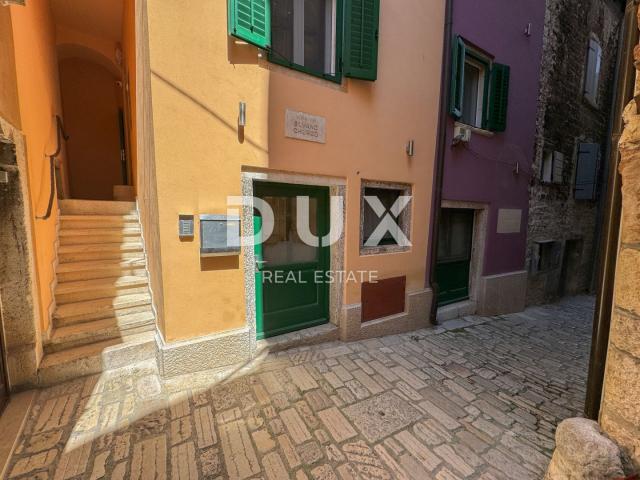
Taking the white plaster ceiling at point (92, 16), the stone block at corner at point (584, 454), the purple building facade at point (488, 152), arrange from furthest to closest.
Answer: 1. the white plaster ceiling at point (92, 16)
2. the purple building facade at point (488, 152)
3. the stone block at corner at point (584, 454)

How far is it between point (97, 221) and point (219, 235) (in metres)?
3.23

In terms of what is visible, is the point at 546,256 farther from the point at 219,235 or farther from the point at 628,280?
the point at 219,235

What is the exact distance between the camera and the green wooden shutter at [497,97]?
570 centimetres

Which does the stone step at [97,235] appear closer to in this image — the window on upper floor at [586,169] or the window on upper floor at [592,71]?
the window on upper floor at [586,169]

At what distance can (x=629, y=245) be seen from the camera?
5.05ft

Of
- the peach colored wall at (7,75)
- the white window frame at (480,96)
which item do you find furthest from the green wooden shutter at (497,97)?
the peach colored wall at (7,75)

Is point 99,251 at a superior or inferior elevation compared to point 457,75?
inferior

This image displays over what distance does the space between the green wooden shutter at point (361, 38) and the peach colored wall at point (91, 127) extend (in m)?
7.68

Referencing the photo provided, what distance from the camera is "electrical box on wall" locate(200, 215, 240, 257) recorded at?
3008 millimetres

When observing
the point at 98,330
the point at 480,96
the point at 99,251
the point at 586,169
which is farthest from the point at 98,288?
the point at 586,169

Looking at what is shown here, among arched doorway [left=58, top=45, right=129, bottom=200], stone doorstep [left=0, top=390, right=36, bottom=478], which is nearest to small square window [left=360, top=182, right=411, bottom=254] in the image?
stone doorstep [left=0, top=390, right=36, bottom=478]

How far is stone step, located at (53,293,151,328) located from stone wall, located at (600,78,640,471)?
14.9 ft

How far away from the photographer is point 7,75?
2600mm

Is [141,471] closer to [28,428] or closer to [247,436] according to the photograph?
[247,436]
